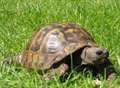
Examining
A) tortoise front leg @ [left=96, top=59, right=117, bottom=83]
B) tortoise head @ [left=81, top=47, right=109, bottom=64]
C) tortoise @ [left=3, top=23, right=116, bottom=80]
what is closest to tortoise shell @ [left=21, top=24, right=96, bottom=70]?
tortoise @ [left=3, top=23, right=116, bottom=80]

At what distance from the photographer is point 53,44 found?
5.66 m

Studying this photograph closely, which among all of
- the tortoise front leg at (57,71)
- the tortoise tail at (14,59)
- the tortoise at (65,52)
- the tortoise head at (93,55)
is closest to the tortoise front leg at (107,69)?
the tortoise at (65,52)

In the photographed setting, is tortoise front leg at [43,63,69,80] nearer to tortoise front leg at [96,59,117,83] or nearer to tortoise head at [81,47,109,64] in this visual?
tortoise head at [81,47,109,64]

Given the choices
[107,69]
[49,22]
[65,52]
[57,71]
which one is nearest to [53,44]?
[65,52]

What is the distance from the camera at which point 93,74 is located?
5691 millimetres

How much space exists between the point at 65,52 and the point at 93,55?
336 millimetres

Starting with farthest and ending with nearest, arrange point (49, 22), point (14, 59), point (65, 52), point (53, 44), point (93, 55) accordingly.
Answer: point (49, 22), point (14, 59), point (53, 44), point (65, 52), point (93, 55)

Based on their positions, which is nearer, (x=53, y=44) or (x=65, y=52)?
(x=65, y=52)

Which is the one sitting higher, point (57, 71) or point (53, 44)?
point (53, 44)

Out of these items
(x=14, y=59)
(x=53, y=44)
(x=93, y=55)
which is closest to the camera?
(x=93, y=55)

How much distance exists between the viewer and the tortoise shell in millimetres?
5559

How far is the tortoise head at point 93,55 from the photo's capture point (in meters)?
5.31

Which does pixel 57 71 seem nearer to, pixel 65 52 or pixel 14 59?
pixel 65 52

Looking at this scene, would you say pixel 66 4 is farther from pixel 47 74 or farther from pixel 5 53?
pixel 47 74
